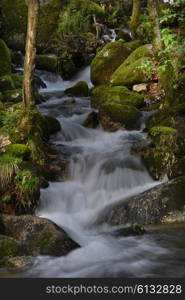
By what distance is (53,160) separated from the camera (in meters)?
8.75

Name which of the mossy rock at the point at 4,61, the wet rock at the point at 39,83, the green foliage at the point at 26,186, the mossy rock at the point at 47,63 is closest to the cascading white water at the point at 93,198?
the green foliage at the point at 26,186

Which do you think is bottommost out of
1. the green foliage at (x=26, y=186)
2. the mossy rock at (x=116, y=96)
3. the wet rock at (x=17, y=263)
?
the wet rock at (x=17, y=263)

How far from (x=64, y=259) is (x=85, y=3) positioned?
18.6 metres

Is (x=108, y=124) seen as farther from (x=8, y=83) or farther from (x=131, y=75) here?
(x=8, y=83)

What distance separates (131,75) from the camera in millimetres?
13227

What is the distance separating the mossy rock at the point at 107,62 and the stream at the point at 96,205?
196 cm

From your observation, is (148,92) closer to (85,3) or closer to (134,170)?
(134,170)

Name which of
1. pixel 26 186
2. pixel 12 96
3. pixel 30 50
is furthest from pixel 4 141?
pixel 12 96

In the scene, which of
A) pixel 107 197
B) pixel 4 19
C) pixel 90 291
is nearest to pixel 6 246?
pixel 90 291

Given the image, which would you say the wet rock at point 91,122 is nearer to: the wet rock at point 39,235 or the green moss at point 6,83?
the green moss at point 6,83

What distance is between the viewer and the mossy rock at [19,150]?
784cm

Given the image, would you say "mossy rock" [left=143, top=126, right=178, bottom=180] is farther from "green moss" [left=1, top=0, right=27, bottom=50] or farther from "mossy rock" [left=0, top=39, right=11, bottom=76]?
"green moss" [left=1, top=0, right=27, bottom=50]

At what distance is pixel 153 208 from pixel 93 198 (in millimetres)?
1713

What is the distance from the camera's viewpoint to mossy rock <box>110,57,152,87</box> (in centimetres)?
1290
